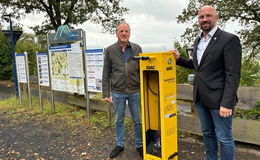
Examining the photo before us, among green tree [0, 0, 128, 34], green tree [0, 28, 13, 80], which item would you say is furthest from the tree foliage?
green tree [0, 28, 13, 80]

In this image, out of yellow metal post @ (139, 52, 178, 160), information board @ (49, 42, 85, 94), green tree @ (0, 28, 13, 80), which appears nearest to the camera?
yellow metal post @ (139, 52, 178, 160)

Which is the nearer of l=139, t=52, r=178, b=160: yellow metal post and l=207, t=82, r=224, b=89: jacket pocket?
l=207, t=82, r=224, b=89: jacket pocket

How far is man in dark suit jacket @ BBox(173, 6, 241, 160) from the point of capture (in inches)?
90.0

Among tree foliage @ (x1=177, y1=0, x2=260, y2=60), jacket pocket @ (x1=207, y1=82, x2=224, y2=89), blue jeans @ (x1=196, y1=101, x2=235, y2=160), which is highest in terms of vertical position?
tree foliage @ (x1=177, y1=0, x2=260, y2=60)

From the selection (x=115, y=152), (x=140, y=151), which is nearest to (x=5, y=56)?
(x=115, y=152)

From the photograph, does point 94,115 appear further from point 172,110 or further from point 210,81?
point 210,81

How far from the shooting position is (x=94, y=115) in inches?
223

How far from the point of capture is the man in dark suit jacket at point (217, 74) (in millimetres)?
2285

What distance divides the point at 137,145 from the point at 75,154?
1068 mm

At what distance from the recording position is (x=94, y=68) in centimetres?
493

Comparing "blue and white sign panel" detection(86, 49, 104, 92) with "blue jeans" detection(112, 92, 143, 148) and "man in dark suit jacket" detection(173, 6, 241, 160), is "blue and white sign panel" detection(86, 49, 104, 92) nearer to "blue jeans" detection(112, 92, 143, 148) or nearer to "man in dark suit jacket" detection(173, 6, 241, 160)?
"blue jeans" detection(112, 92, 143, 148)

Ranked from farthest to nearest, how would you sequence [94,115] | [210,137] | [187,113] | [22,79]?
[22,79] < [94,115] < [187,113] < [210,137]

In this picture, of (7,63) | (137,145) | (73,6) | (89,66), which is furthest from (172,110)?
(7,63)

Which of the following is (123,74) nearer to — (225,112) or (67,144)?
(225,112)
